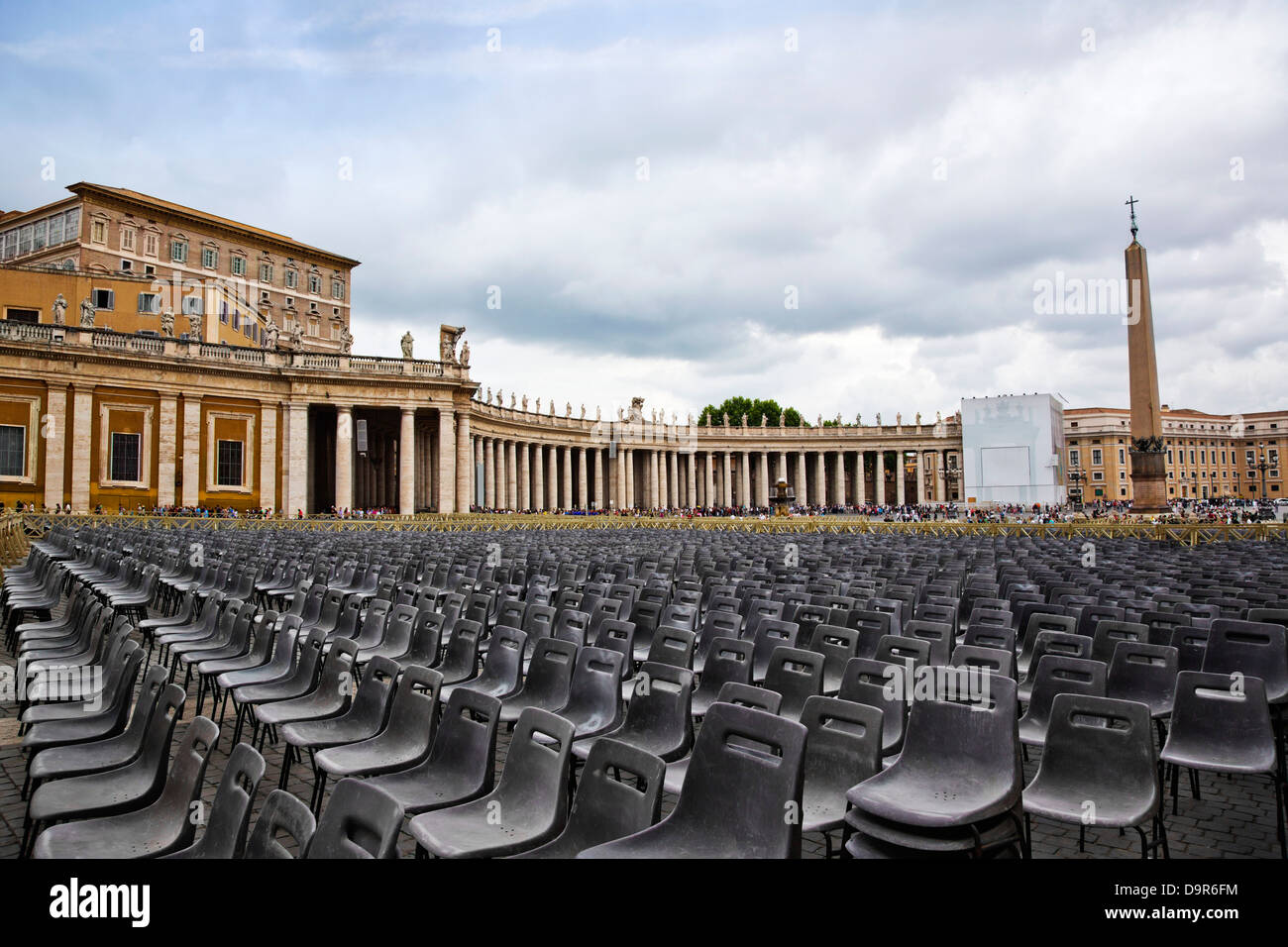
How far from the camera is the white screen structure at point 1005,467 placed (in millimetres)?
59875

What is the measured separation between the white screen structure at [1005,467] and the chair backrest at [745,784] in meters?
63.3

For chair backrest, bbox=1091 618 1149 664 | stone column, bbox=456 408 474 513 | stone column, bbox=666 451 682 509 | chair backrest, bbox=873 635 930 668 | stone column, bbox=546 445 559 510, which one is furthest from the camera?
stone column, bbox=666 451 682 509

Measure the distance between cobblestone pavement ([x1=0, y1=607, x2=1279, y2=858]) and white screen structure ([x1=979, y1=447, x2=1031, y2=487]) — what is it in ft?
196

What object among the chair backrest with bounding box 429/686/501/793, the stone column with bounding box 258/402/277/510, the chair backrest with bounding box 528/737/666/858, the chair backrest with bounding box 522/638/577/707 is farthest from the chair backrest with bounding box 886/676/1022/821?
the stone column with bounding box 258/402/277/510

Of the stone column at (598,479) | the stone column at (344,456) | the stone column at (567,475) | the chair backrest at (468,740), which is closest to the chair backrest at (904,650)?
the chair backrest at (468,740)

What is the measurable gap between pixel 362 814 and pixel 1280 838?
4929mm

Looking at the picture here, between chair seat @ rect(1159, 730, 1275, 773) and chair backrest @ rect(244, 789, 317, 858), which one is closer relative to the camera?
chair backrest @ rect(244, 789, 317, 858)

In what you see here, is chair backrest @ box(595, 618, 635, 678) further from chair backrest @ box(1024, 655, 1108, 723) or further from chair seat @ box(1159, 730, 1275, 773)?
chair seat @ box(1159, 730, 1275, 773)

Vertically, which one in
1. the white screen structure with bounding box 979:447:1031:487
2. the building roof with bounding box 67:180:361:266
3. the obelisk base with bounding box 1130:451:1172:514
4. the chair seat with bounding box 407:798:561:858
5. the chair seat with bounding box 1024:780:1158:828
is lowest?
the chair seat with bounding box 1024:780:1158:828

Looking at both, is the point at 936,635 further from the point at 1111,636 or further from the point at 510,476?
the point at 510,476

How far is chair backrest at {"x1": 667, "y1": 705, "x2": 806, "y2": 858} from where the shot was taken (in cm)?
303

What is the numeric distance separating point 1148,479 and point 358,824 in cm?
3587

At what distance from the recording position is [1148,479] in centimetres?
3117
